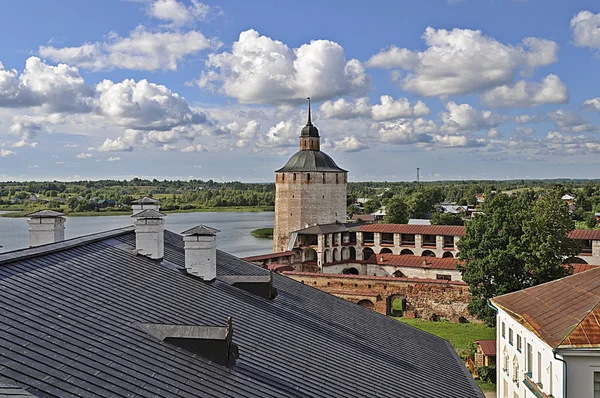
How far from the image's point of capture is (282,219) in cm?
4100

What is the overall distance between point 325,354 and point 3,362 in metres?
4.18

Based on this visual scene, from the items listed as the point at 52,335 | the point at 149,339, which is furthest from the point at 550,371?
the point at 52,335

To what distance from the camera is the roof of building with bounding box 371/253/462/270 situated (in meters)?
33.7

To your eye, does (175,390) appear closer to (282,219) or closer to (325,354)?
(325,354)

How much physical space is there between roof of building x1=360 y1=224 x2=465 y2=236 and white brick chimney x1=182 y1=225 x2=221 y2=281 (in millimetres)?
31049

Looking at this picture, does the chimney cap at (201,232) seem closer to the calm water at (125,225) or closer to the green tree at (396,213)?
the calm water at (125,225)

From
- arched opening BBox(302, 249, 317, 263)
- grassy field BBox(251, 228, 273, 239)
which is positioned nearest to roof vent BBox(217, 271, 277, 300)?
arched opening BBox(302, 249, 317, 263)

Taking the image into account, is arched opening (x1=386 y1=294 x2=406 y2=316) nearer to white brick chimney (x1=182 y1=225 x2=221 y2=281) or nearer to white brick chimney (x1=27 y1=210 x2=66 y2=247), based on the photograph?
white brick chimney (x1=182 y1=225 x2=221 y2=281)

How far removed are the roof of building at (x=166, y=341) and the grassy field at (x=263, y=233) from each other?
51.0 m

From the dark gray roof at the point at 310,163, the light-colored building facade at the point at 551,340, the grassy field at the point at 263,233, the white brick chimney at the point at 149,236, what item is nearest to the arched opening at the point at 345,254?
the dark gray roof at the point at 310,163

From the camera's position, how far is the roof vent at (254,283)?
29.2ft

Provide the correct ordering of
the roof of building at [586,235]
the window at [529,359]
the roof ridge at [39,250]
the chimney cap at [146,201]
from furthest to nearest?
the roof of building at [586,235] → the window at [529,359] → the chimney cap at [146,201] → the roof ridge at [39,250]

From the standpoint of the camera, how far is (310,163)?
135 feet

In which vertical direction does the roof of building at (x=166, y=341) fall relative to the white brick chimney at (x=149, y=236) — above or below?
below
